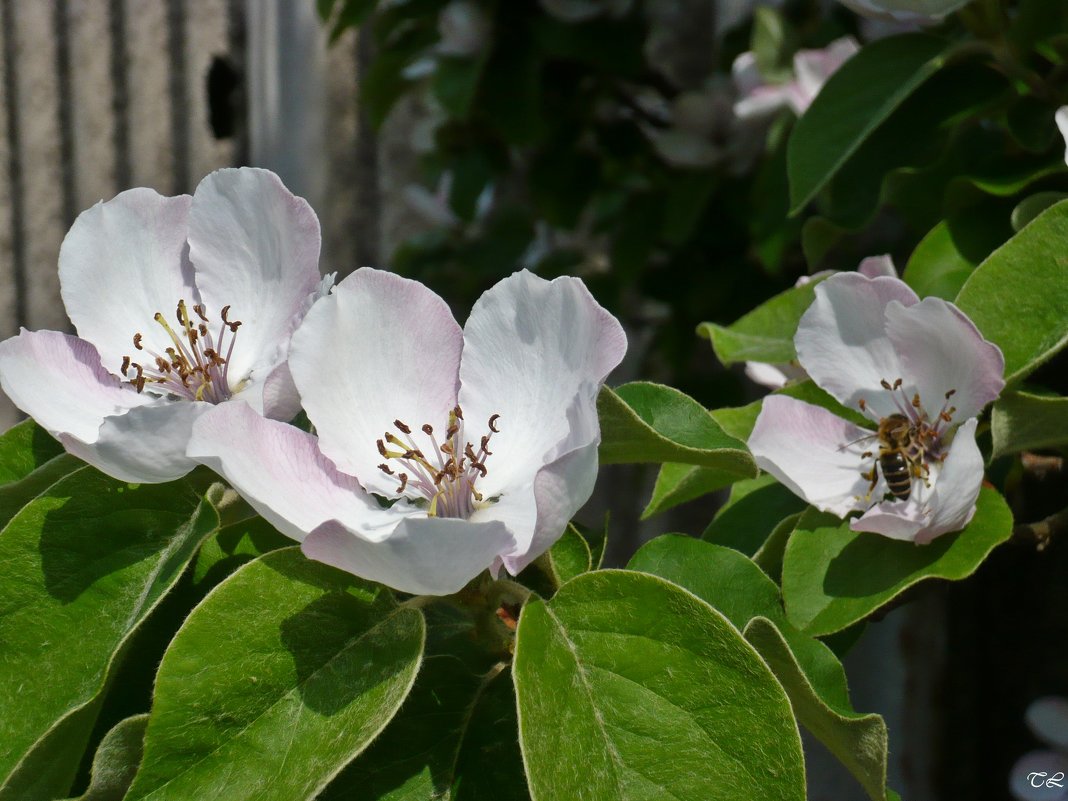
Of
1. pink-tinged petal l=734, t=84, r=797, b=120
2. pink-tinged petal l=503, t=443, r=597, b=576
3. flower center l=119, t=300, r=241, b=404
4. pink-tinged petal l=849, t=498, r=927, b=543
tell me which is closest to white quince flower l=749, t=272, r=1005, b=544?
pink-tinged petal l=849, t=498, r=927, b=543

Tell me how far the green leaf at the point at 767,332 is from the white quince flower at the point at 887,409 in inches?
3.5

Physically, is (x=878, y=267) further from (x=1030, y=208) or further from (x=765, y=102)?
(x=765, y=102)

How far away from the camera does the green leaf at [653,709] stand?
48 cm

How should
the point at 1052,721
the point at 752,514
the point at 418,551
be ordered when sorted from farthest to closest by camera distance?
the point at 1052,721
the point at 752,514
the point at 418,551

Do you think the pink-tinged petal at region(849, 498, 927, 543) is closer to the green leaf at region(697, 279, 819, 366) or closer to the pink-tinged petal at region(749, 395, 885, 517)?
the pink-tinged petal at region(749, 395, 885, 517)

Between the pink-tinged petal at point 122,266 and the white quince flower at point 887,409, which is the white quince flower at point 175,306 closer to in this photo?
the pink-tinged petal at point 122,266

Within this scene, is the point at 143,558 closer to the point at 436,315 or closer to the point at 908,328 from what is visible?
the point at 436,315

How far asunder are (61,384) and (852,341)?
0.46m

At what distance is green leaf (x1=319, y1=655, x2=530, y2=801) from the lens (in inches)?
21.5

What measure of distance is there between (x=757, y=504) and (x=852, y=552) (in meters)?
0.12

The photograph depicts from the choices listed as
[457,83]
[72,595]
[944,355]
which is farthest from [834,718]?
[457,83]

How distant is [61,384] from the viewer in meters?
0.62

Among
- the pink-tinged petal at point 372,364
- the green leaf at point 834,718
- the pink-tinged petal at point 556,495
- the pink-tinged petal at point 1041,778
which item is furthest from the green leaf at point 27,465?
the pink-tinged petal at point 1041,778

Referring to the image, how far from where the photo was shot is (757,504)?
0.80 metres
